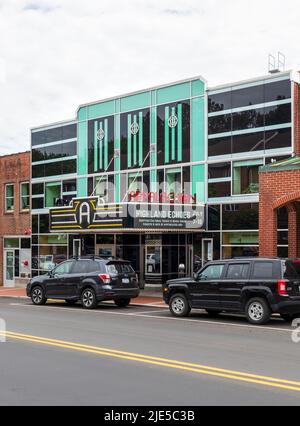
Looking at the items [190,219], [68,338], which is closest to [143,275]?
[190,219]

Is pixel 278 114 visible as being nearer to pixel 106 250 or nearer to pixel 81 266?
pixel 81 266

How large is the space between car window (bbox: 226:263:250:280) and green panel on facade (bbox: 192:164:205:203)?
811 centimetres

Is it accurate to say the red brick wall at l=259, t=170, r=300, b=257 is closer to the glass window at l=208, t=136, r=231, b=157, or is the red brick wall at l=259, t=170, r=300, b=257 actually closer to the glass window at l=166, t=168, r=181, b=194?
the glass window at l=208, t=136, r=231, b=157

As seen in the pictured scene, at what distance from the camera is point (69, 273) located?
19.8 meters

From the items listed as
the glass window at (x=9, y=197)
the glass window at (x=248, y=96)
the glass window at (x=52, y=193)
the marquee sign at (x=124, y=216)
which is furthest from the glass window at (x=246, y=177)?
the glass window at (x=9, y=197)

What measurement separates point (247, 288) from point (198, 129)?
1006cm

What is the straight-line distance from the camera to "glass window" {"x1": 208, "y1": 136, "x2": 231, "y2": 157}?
22375 mm

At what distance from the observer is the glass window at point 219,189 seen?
22500mm

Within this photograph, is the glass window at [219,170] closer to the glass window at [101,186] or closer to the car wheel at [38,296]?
the glass window at [101,186]

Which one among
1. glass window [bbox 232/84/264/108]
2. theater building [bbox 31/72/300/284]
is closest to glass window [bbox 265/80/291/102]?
theater building [bbox 31/72/300/284]

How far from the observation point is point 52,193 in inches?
1171

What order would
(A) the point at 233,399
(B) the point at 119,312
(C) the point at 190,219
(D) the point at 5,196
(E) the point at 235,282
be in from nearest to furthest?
(A) the point at 233,399, (E) the point at 235,282, (B) the point at 119,312, (C) the point at 190,219, (D) the point at 5,196

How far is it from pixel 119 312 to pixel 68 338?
6.07 m
